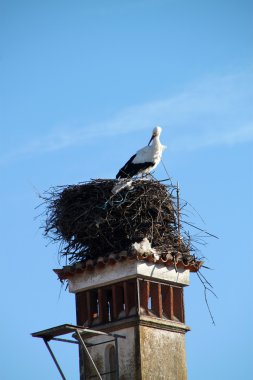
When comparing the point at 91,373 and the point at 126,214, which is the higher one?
the point at 126,214

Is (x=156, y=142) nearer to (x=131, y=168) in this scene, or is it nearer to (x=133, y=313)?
(x=131, y=168)

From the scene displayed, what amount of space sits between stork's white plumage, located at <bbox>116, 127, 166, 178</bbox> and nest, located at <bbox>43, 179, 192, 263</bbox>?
988 mm

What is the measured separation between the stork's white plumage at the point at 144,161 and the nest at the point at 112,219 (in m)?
0.99

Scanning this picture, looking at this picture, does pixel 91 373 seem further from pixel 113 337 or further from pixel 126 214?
pixel 126 214

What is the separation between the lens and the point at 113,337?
101ft

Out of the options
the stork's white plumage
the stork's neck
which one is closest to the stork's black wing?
the stork's white plumage

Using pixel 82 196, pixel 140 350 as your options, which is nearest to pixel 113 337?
pixel 140 350

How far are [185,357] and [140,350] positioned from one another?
3.88 ft

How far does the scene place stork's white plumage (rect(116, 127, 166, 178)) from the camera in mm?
33125

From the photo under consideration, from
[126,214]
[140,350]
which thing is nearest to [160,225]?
[126,214]

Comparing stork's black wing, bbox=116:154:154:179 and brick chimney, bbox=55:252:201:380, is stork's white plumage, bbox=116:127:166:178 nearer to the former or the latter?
stork's black wing, bbox=116:154:154:179

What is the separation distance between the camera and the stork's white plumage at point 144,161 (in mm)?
33125

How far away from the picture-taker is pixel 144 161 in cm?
3362

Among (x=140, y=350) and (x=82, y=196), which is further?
(x=82, y=196)
